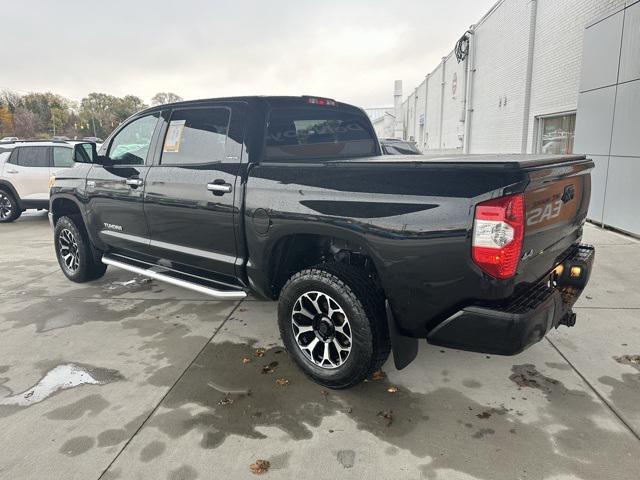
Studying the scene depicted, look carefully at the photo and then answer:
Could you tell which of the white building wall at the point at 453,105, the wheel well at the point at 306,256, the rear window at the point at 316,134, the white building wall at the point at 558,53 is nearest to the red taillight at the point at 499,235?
the wheel well at the point at 306,256

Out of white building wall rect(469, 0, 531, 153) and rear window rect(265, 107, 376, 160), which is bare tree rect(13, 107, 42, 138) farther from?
rear window rect(265, 107, 376, 160)

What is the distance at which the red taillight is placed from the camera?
223 centimetres

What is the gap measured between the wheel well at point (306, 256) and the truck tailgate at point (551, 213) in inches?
38.4

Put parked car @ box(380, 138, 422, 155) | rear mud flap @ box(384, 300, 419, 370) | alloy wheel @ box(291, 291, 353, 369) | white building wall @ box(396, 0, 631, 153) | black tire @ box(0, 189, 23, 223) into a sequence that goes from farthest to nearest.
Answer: parked car @ box(380, 138, 422, 155) → white building wall @ box(396, 0, 631, 153) → black tire @ box(0, 189, 23, 223) → alloy wheel @ box(291, 291, 353, 369) → rear mud flap @ box(384, 300, 419, 370)

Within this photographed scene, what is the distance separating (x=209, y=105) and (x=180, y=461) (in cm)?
260

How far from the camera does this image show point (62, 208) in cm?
545

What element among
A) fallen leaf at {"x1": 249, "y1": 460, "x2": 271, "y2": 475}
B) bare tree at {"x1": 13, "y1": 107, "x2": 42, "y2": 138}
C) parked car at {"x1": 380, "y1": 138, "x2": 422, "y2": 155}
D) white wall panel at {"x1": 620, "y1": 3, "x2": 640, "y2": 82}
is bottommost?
fallen leaf at {"x1": 249, "y1": 460, "x2": 271, "y2": 475}

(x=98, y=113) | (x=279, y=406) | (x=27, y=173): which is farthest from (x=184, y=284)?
(x=98, y=113)

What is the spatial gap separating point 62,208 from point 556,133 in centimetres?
1080

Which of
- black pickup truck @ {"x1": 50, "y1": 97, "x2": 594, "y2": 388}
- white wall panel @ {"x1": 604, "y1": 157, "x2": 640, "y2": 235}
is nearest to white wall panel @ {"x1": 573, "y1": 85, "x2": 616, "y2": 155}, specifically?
white wall panel @ {"x1": 604, "y1": 157, "x2": 640, "y2": 235}

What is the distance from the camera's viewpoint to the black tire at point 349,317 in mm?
2795

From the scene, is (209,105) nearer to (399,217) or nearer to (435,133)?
(399,217)

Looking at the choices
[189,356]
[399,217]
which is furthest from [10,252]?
[399,217]

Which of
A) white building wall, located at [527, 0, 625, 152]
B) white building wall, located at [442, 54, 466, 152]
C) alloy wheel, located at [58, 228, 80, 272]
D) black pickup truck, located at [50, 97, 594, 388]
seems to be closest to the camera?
black pickup truck, located at [50, 97, 594, 388]
